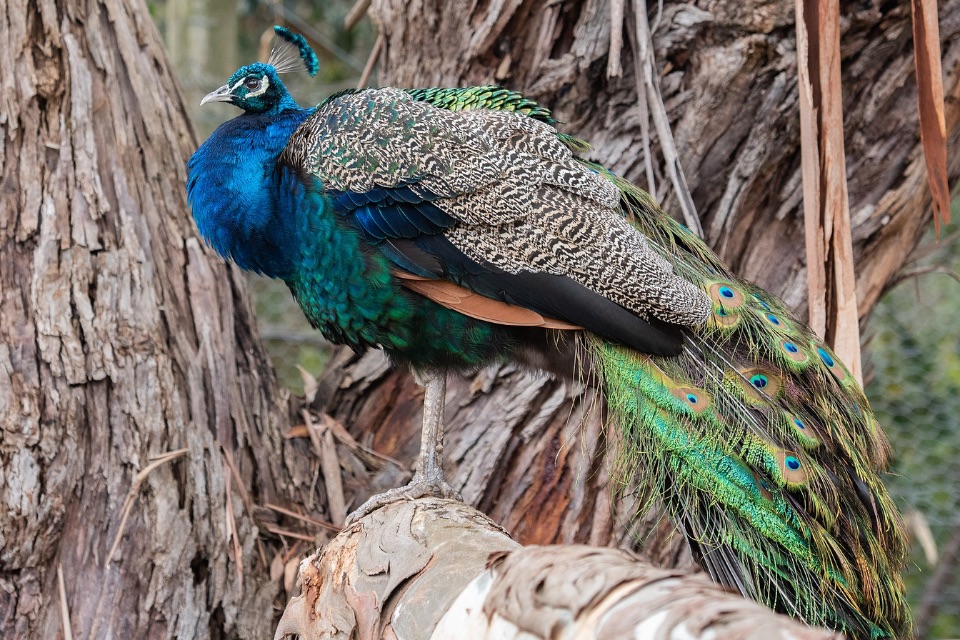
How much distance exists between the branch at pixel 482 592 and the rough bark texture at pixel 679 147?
843 mm

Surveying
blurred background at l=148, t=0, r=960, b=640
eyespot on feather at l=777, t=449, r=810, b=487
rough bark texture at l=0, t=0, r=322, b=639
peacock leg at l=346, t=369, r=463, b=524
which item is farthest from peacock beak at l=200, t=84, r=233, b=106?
blurred background at l=148, t=0, r=960, b=640

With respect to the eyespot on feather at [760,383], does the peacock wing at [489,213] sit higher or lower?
higher

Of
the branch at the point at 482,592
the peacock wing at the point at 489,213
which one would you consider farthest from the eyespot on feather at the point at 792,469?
the branch at the point at 482,592

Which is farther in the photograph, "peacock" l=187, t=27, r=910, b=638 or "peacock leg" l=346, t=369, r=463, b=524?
"peacock leg" l=346, t=369, r=463, b=524

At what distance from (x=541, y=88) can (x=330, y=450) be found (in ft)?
4.93

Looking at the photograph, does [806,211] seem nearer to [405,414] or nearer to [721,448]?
[721,448]

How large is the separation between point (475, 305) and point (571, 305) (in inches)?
10.9

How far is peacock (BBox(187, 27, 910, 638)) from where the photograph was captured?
7.32ft

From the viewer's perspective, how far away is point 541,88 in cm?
325

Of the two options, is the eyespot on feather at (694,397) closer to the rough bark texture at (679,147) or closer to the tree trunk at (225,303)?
the tree trunk at (225,303)

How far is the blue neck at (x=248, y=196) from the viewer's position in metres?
2.69

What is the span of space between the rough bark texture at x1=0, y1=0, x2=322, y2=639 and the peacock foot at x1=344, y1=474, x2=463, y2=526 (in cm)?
47

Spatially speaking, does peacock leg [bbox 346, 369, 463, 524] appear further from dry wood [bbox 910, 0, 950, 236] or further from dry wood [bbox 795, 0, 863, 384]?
dry wood [bbox 910, 0, 950, 236]

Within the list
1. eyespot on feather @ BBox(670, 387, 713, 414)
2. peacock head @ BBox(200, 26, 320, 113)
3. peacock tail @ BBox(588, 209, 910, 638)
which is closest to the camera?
peacock tail @ BBox(588, 209, 910, 638)
